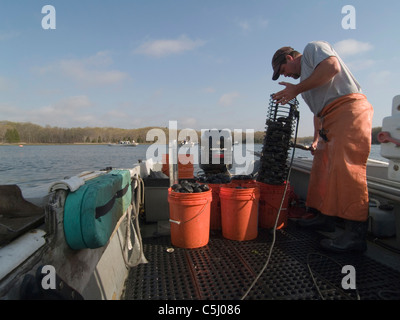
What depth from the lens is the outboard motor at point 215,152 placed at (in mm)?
5320

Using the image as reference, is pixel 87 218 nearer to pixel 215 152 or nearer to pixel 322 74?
pixel 322 74

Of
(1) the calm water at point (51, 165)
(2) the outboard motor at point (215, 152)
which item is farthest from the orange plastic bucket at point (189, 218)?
(2) the outboard motor at point (215, 152)

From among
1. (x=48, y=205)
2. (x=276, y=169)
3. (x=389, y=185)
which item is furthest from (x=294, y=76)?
(x=48, y=205)

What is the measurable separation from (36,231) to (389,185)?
3.27m

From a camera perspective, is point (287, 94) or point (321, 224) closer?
point (287, 94)

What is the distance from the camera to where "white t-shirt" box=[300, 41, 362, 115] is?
2.33m

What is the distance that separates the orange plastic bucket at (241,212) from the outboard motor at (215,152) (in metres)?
2.60

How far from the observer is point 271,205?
2.98 meters

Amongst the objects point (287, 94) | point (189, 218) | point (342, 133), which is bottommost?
point (189, 218)

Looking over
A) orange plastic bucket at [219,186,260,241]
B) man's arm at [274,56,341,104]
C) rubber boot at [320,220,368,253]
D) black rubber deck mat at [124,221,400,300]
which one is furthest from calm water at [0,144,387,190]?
rubber boot at [320,220,368,253]

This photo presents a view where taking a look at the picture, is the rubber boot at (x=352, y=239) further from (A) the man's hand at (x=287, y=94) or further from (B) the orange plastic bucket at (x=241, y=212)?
(A) the man's hand at (x=287, y=94)

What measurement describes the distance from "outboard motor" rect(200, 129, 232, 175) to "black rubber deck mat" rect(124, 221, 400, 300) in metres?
2.79

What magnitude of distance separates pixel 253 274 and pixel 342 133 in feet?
5.09

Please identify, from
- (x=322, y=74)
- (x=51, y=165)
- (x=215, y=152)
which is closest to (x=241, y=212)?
(x=322, y=74)
